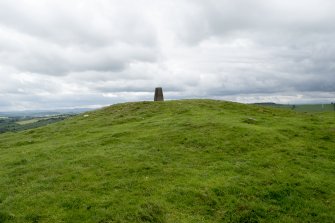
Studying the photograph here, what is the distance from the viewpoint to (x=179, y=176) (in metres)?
21.7

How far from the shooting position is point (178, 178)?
21.3m

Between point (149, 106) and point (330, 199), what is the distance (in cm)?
3738

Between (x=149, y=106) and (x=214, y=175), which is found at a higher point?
(x=149, y=106)

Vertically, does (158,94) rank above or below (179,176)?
above

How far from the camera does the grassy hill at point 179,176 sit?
17.1 m

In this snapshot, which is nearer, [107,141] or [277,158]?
[277,158]

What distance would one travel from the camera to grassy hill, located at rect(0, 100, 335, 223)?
56.2ft

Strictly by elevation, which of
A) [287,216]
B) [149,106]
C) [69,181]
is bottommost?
[287,216]

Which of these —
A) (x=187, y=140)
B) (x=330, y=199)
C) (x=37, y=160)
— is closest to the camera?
(x=330, y=199)

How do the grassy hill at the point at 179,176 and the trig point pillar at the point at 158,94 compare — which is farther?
the trig point pillar at the point at 158,94

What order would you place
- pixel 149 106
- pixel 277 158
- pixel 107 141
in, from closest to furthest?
pixel 277 158
pixel 107 141
pixel 149 106

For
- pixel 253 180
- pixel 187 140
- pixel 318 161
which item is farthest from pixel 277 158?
pixel 187 140

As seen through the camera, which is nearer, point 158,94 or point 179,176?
point 179,176

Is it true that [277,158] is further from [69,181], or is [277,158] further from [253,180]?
[69,181]
